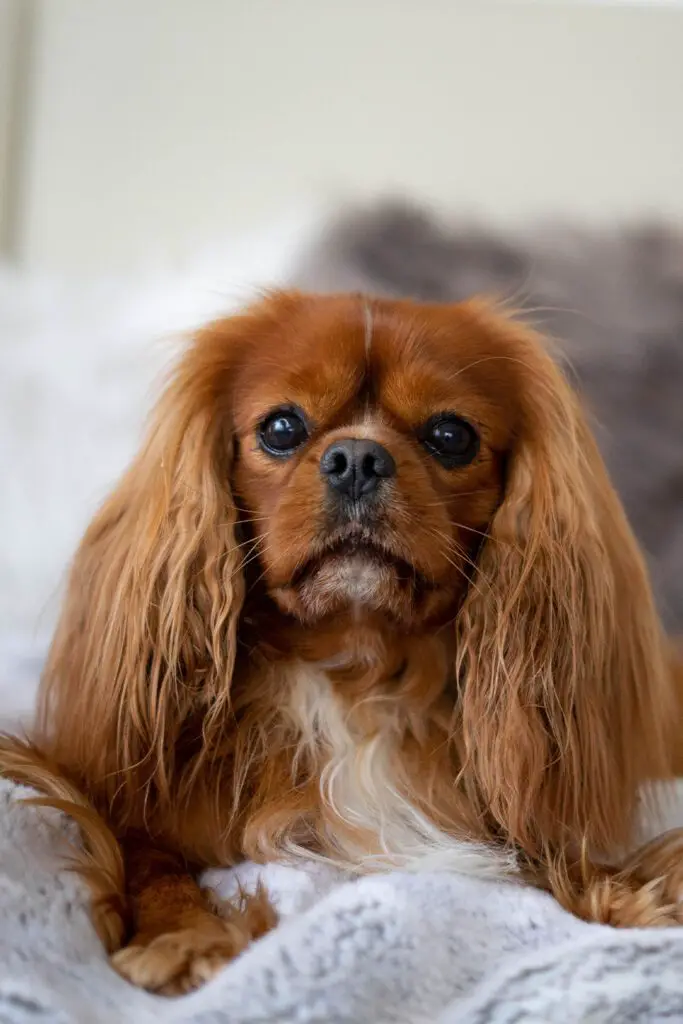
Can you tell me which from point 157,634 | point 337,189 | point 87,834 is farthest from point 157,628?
point 337,189

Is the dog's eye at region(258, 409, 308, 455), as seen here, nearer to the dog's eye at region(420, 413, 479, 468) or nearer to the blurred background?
the dog's eye at region(420, 413, 479, 468)

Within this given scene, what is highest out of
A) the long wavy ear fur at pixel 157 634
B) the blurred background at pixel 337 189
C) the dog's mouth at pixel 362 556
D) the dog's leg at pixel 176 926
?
the blurred background at pixel 337 189

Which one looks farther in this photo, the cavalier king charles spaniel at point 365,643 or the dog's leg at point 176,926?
the cavalier king charles spaniel at point 365,643

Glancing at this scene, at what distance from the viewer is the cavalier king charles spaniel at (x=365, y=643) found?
922 mm

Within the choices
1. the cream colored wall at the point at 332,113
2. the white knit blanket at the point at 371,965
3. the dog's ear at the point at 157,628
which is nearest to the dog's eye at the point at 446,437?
the dog's ear at the point at 157,628

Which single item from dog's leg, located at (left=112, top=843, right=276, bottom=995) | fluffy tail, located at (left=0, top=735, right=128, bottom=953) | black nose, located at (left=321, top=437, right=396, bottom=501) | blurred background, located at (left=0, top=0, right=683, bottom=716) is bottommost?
dog's leg, located at (left=112, top=843, right=276, bottom=995)

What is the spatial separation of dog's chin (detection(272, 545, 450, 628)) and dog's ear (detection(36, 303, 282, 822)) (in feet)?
0.33

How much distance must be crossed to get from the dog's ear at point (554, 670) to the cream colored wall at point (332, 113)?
0.57 m

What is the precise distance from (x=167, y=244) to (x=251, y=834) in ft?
3.07

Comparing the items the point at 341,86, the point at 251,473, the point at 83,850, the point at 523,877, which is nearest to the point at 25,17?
the point at 341,86

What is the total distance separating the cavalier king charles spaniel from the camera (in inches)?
36.3

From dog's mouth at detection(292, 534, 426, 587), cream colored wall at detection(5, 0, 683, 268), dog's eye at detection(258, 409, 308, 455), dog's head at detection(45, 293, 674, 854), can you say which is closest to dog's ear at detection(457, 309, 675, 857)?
dog's head at detection(45, 293, 674, 854)

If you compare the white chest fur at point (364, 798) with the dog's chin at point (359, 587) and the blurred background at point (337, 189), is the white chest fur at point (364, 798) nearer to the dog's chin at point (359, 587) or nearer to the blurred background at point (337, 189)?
the dog's chin at point (359, 587)

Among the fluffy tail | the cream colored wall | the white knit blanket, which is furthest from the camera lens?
the cream colored wall
